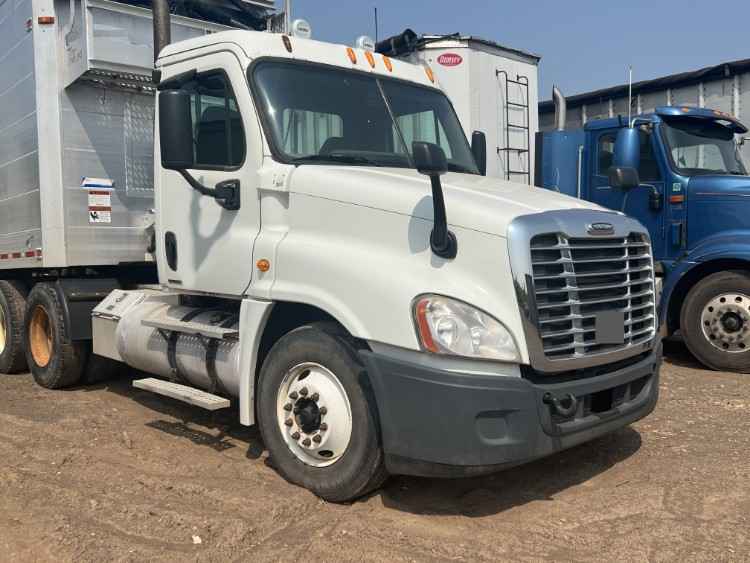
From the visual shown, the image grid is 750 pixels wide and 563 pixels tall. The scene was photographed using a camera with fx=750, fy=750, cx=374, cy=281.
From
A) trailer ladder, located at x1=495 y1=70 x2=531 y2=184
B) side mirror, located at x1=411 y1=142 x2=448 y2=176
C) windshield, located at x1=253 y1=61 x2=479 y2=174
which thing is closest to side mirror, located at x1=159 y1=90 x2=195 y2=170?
windshield, located at x1=253 y1=61 x2=479 y2=174

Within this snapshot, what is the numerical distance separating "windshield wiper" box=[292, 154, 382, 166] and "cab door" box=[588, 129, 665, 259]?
13.2ft

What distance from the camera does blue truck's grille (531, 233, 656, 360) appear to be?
12.3ft

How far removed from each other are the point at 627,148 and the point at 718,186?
3.36 ft

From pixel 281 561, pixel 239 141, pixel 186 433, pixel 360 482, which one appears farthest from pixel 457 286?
pixel 186 433

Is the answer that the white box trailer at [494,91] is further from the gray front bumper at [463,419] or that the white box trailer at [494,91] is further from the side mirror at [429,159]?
the gray front bumper at [463,419]

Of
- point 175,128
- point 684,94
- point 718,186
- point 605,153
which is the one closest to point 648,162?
point 605,153

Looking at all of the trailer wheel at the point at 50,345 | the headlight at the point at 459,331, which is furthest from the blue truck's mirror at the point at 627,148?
the trailer wheel at the point at 50,345

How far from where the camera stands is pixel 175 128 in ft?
14.8

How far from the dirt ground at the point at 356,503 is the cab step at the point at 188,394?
386 mm

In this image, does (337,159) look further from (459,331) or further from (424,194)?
(459,331)

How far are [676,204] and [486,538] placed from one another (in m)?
5.36

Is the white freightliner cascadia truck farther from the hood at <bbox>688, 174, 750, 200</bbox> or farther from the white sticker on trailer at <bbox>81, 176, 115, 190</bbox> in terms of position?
the hood at <bbox>688, 174, 750, 200</bbox>

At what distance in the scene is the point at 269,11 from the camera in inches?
296

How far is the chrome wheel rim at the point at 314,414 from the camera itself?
4.04 metres
